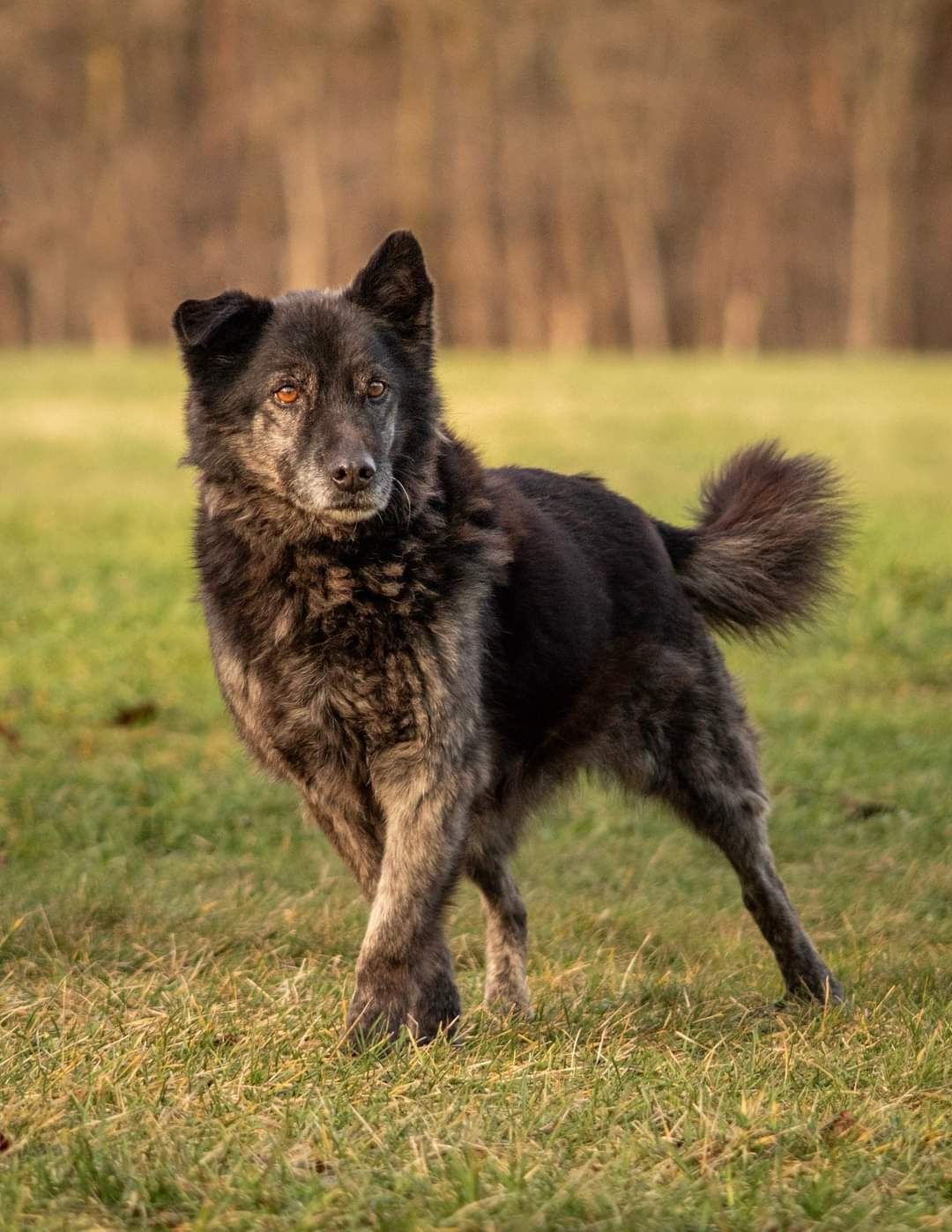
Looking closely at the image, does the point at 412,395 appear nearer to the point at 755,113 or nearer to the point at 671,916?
the point at 671,916

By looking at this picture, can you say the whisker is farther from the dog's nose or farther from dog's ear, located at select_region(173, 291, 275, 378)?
dog's ear, located at select_region(173, 291, 275, 378)

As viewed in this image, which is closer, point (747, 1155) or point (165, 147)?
point (747, 1155)

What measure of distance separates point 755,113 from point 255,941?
3006 cm

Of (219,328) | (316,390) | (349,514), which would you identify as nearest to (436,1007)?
(349,514)

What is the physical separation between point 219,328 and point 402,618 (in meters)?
0.97

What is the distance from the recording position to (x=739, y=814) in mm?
5570

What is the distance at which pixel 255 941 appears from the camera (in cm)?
561

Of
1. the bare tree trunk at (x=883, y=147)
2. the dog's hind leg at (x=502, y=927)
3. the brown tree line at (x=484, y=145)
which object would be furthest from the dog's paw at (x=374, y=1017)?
the bare tree trunk at (x=883, y=147)

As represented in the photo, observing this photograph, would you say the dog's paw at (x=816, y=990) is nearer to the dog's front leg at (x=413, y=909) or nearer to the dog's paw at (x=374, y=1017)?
the dog's front leg at (x=413, y=909)

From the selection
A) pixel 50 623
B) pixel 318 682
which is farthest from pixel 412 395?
pixel 50 623

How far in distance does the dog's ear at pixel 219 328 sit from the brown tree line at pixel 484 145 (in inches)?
1083

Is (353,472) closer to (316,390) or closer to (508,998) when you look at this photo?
(316,390)

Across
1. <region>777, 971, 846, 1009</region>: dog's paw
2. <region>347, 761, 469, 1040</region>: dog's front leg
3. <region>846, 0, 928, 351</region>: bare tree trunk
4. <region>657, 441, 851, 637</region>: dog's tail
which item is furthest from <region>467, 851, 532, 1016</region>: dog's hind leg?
<region>846, 0, 928, 351</region>: bare tree trunk

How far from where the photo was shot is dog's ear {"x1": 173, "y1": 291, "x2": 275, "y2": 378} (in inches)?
183
